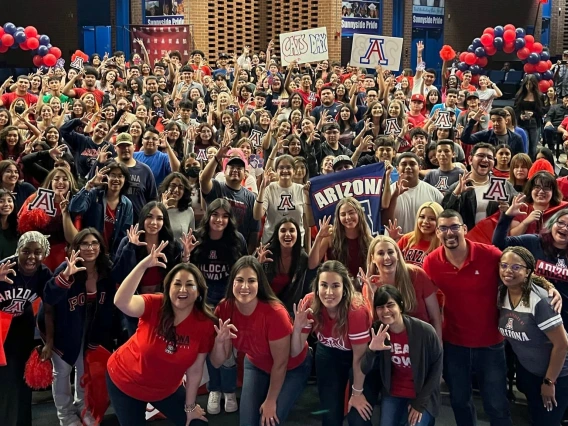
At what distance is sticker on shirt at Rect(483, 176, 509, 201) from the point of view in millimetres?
5594

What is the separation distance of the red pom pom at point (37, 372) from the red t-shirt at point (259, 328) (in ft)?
3.94

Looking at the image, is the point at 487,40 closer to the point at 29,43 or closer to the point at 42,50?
the point at 42,50

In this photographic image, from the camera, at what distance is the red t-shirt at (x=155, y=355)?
4328mm

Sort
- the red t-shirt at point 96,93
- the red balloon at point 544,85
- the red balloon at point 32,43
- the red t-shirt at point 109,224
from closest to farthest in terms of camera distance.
Result: the red t-shirt at point 109,224, the red t-shirt at point 96,93, the red balloon at point 544,85, the red balloon at point 32,43

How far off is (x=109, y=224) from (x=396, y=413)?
2.76 meters

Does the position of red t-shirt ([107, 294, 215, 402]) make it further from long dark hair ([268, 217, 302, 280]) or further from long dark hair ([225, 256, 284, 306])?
long dark hair ([268, 217, 302, 280])

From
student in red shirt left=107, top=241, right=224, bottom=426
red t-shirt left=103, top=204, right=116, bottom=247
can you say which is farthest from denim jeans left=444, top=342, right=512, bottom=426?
red t-shirt left=103, top=204, right=116, bottom=247

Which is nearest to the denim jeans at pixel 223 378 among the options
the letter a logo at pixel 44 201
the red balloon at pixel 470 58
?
the letter a logo at pixel 44 201

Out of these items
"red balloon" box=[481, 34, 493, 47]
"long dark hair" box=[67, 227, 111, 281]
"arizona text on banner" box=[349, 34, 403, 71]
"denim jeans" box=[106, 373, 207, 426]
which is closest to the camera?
"denim jeans" box=[106, 373, 207, 426]

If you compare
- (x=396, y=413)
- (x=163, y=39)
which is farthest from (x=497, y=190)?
(x=163, y=39)

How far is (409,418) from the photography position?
438cm

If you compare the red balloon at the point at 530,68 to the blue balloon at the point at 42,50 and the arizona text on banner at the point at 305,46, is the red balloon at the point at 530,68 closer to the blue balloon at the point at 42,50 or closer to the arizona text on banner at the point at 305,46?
the arizona text on banner at the point at 305,46

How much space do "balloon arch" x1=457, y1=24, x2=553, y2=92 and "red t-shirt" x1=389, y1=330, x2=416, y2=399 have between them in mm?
14562

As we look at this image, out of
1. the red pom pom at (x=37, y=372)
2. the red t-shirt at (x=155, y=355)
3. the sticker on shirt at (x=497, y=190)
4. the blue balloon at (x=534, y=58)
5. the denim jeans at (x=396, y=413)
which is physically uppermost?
the blue balloon at (x=534, y=58)
